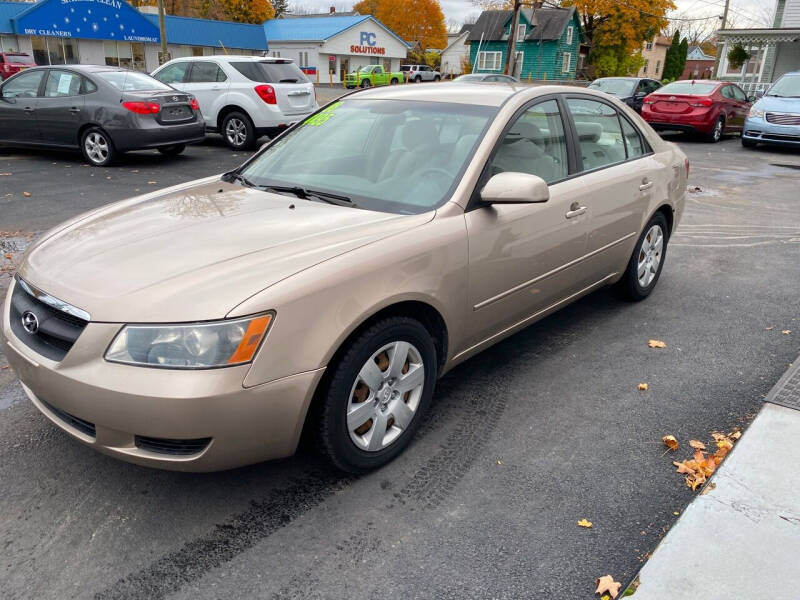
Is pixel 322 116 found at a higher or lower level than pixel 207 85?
higher

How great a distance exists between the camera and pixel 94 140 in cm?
1048

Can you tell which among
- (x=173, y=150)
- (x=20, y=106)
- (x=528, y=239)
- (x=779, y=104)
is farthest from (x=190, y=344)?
(x=779, y=104)

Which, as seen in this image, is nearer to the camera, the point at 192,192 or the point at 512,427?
the point at 512,427

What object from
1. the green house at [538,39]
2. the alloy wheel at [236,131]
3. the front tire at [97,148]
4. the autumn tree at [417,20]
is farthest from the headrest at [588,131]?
the autumn tree at [417,20]

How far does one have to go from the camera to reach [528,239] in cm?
349

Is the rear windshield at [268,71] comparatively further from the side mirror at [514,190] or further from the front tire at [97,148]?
the side mirror at [514,190]

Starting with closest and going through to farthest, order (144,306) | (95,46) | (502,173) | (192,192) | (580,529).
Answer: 1. (144,306)
2. (580,529)
3. (502,173)
4. (192,192)
5. (95,46)

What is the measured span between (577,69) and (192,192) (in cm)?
5561

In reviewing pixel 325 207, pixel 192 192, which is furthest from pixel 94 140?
pixel 325 207

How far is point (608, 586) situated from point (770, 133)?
1504 centimetres

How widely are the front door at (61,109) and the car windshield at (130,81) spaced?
1.50 feet

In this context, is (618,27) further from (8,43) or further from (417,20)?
(417,20)

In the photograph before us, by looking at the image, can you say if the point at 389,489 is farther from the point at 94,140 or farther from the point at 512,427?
the point at 94,140

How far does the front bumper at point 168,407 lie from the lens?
2.25m
